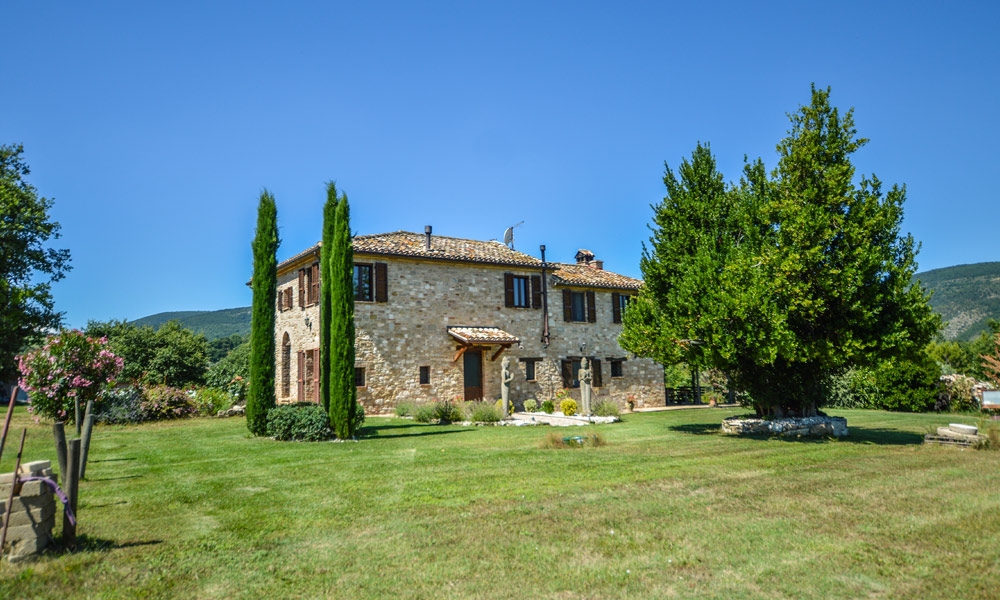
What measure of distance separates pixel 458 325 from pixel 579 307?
246 inches

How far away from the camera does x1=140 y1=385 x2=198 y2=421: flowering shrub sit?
1959 centimetres

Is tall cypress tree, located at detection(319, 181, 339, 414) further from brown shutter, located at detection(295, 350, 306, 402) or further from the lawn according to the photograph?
brown shutter, located at detection(295, 350, 306, 402)

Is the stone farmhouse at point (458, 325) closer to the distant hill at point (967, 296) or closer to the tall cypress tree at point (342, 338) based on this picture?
the tall cypress tree at point (342, 338)

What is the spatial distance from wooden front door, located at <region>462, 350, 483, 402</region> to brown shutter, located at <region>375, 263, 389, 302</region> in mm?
4052

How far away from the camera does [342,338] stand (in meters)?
13.9

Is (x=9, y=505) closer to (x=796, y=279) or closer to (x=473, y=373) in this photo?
(x=796, y=279)

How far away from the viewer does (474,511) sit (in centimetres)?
653

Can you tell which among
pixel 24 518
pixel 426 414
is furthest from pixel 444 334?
pixel 24 518

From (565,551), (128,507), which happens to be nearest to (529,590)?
(565,551)

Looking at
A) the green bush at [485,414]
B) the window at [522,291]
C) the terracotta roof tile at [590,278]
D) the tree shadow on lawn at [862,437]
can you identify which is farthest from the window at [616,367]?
the tree shadow on lawn at [862,437]

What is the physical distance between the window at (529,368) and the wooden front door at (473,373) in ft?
6.72

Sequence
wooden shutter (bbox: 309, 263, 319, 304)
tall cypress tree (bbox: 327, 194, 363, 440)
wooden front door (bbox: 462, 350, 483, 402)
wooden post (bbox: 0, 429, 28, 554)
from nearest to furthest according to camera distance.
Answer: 1. wooden post (bbox: 0, 429, 28, 554)
2. tall cypress tree (bbox: 327, 194, 363, 440)
3. wooden shutter (bbox: 309, 263, 319, 304)
4. wooden front door (bbox: 462, 350, 483, 402)

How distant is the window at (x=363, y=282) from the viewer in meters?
21.3

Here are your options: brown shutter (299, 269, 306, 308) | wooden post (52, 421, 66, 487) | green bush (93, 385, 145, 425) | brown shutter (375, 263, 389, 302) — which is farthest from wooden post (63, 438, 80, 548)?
brown shutter (299, 269, 306, 308)
